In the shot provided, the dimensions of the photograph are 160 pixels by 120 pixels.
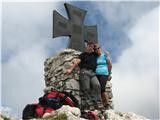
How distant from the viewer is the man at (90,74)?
1342cm

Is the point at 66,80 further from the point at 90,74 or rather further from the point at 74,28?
the point at 74,28

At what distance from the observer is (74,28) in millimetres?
16156

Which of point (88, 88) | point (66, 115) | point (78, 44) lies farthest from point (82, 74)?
point (66, 115)

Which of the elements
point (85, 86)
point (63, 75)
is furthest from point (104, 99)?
point (63, 75)

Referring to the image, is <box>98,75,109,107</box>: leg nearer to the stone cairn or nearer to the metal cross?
the stone cairn

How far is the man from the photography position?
44.0ft

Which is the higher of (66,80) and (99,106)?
(66,80)

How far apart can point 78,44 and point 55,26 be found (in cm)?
152

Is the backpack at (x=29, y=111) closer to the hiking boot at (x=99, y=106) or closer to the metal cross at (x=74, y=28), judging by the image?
the hiking boot at (x=99, y=106)

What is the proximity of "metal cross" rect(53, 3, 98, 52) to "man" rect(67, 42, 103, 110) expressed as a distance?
6.26 ft

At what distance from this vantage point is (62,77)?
14.7 meters

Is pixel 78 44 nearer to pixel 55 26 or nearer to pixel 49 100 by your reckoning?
pixel 55 26

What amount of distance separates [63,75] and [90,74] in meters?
1.60

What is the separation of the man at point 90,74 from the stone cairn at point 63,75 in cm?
61
